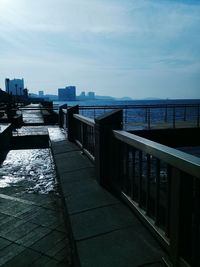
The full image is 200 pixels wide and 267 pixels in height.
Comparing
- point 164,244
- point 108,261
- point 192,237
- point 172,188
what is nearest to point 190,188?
point 172,188

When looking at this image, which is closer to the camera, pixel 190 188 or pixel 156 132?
pixel 190 188

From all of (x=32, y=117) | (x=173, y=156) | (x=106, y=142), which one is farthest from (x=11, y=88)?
(x=173, y=156)

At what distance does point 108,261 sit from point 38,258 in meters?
1.14

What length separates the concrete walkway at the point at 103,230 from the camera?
9.66ft

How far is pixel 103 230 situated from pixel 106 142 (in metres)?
1.90

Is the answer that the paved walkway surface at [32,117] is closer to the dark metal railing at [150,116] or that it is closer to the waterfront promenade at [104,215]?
the dark metal railing at [150,116]

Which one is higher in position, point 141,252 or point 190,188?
point 190,188

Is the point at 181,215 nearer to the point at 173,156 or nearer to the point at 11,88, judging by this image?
the point at 173,156

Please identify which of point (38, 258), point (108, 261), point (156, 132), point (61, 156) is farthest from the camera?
point (156, 132)

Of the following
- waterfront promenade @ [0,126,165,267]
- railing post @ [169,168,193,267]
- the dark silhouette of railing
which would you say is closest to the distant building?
waterfront promenade @ [0,126,165,267]

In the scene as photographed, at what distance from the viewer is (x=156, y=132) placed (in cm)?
1741

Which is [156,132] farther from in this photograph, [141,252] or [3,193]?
[141,252]

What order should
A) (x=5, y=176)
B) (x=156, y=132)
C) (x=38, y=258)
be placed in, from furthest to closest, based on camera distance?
(x=156, y=132)
(x=5, y=176)
(x=38, y=258)

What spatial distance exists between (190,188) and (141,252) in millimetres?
981
